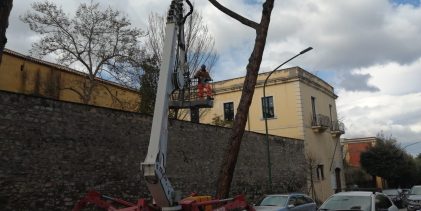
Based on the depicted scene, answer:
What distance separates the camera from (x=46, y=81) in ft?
96.2

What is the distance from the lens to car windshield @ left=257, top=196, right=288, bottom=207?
1722 cm

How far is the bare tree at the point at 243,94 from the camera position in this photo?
12797 millimetres

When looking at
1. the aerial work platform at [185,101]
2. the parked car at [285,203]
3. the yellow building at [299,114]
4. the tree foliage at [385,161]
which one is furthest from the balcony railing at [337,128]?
the aerial work platform at [185,101]

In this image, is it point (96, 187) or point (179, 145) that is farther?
point (179, 145)

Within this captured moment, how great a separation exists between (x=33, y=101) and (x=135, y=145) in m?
4.75

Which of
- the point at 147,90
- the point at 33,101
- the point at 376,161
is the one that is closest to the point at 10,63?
the point at 147,90

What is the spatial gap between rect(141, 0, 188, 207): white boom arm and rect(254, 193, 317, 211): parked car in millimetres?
8901

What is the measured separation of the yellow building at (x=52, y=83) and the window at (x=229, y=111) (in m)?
9.52

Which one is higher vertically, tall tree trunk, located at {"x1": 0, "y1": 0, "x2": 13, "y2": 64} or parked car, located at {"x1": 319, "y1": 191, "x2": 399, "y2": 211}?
tall tree trunk, located at {"x1": 0, "y1": 0, "x2": 13, "y2": 64}

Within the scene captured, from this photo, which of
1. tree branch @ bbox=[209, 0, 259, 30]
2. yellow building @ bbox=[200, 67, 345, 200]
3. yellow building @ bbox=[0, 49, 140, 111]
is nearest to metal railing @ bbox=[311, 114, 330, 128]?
yellow building @ bbox=[200, 67, 345, 200]

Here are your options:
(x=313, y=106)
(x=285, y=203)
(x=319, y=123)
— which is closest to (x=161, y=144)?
(x=285, y=203)

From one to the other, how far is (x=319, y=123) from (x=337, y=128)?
4.72m

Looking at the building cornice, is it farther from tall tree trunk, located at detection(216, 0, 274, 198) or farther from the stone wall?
tall tree trunk, located at detection(216, 0, 274, 198)

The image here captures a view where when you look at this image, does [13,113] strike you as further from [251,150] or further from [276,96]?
[276,96]
